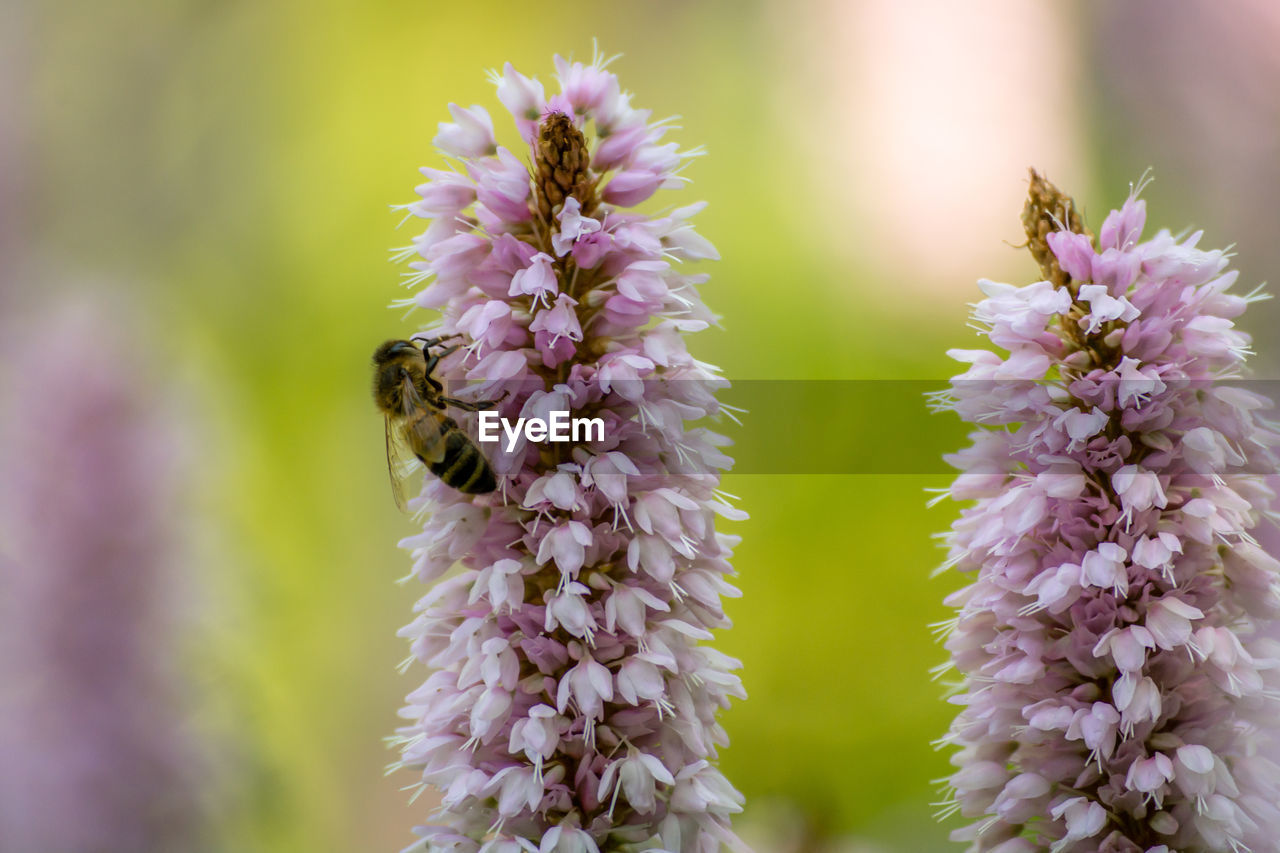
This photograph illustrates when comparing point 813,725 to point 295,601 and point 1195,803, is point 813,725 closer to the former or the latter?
point 1195,803

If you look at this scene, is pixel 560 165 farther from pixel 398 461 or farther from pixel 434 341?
pixel 398 461

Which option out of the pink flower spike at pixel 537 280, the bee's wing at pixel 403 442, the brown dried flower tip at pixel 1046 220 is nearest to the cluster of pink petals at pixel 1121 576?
the brown dried flower tip at pixel 1046 220

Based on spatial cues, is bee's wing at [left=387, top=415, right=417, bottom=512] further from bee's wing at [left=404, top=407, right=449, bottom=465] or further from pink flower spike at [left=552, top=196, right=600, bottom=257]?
pink flower spike at [left=552, top=196, right=600, bottom=257]

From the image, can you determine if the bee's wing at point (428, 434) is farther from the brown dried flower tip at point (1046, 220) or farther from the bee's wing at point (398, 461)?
the brown dried flower tip at point (1046, 220)

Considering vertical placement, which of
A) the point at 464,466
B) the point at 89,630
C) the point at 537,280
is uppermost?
the point at 537,280

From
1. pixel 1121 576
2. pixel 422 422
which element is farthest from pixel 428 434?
pixel 1121 576

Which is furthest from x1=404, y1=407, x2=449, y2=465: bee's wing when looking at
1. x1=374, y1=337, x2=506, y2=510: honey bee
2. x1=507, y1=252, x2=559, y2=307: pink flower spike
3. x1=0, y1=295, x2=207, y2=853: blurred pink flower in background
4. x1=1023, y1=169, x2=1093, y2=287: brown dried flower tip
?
x1=1023, y1=169, x2=1093, y2=287: brown dried flower tip
